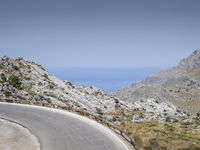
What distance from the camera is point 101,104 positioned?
286 ft

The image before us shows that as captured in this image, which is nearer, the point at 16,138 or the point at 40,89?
the point at 16,138

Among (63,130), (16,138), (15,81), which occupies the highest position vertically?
(15,81)

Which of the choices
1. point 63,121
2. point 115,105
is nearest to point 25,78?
point 115,105

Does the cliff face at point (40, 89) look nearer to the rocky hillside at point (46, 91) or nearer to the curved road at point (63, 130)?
the rocky hillside at point (46, 91)

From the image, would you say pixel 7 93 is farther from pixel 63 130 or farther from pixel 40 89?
pixel 63 130

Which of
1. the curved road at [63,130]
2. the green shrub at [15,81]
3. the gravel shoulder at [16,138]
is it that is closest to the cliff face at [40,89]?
the green shrub at [15,81]

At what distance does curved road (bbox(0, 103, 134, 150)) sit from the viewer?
29.0 meters

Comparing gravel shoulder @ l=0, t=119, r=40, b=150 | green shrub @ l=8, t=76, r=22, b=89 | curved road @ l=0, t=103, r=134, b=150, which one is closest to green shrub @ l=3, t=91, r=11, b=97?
green shrub @ l=8, t=76, r=22, b=89

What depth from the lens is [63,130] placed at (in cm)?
3494

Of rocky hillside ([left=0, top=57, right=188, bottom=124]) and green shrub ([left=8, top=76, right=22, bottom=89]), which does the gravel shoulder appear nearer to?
rocky hillside ([left=0, top=57, right=188, bottom=124])

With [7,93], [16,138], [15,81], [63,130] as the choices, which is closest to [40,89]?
[15,81]

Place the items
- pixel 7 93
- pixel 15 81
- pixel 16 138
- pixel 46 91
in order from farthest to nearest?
pixel 46 91, pixel 15 81, pixel 7 93, pixel 16 138

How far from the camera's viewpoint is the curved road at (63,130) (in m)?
29.0

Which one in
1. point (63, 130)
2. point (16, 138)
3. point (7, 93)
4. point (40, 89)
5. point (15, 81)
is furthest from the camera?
point (40, 89)
